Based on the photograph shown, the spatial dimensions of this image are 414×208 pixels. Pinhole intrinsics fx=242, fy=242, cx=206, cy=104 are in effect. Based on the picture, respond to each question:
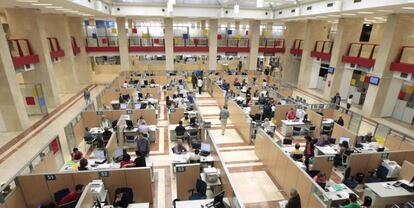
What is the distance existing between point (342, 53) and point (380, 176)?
1196 centimetres

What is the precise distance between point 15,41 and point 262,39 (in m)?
20.1

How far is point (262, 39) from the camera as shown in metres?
24.7

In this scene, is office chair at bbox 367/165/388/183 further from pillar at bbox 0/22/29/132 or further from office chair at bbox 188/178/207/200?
pillar at bbox 0/22/29/132

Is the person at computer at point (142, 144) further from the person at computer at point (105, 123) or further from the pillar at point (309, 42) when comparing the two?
the pillar at point (309, 42)

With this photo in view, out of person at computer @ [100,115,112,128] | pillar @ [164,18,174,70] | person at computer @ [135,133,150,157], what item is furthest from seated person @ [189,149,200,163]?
pillar @ [164,18,174,70]

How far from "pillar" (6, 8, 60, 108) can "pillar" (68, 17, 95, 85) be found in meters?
6.92

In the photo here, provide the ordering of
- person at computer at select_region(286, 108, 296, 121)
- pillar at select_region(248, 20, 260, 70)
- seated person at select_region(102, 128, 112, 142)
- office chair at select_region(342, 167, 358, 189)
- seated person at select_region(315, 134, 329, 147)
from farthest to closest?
1. pillar at select_region(248, 20, 260, 70)
2. person at computer at select_region(286, 108, 296, 121)
3. seated person at select_region(102, 128, 112, 142)
4. seated person at select_region(315, 134, 329, 147)
5. office chair at select_region(342, 167, 358, 189)

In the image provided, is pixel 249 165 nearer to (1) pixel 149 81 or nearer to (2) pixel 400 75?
(2) pixel 400 75

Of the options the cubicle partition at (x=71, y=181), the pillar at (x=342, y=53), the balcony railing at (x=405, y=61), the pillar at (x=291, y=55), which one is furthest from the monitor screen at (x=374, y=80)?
the cubicle partition at (x=71, y=181)

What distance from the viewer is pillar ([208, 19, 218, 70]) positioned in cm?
2239

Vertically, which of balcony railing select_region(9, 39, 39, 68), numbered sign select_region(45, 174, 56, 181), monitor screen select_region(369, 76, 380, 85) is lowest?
numbered sign select_region(45, 174, 56, 181)

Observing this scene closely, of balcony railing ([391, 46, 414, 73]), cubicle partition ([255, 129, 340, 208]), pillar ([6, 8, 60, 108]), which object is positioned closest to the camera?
cubicle partition ([255, 129, 340, 208])

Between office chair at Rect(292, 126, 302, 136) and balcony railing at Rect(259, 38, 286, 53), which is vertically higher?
balcony railing at Rect(259, 38, 286, 53)

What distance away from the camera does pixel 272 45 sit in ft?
81.7
